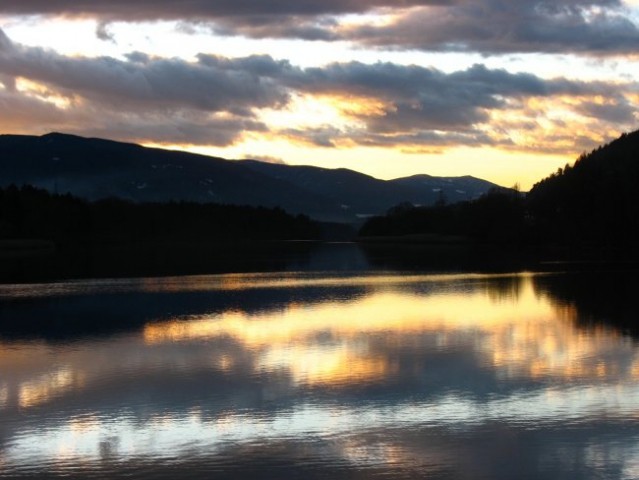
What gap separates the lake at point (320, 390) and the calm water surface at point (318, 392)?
5 cm

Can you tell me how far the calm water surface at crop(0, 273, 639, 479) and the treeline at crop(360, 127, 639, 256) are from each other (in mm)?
64757

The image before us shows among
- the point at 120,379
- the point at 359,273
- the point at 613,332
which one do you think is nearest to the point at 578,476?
the point at 120,379

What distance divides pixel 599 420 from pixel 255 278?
127ft

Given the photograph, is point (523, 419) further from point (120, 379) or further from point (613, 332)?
point (613, 332)

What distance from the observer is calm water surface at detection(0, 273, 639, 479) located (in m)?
13.1

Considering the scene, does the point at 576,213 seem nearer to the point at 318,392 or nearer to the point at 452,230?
the point at 452,230

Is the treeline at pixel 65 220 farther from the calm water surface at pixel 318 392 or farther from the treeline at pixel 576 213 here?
the calm water surface at pixel 318 392

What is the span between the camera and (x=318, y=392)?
1783cm

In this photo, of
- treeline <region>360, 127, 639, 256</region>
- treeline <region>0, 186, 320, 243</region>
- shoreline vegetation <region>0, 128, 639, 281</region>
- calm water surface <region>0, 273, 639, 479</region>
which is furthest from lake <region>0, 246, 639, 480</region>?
treeline <region>0, 186, 320, 243</region>

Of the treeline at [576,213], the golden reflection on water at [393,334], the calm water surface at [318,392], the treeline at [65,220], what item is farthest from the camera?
the treeline at [65,220]

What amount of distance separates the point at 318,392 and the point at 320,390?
207 millimetres

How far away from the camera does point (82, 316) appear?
32.2m

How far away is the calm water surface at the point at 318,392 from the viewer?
43.1 feet

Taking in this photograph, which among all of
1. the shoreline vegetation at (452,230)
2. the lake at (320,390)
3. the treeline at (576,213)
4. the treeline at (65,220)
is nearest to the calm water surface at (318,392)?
the lake at (320,390)
